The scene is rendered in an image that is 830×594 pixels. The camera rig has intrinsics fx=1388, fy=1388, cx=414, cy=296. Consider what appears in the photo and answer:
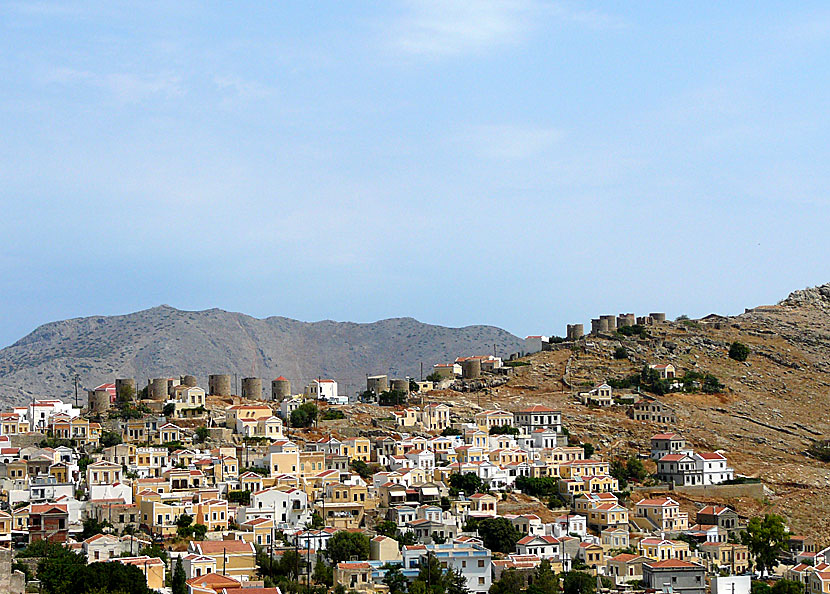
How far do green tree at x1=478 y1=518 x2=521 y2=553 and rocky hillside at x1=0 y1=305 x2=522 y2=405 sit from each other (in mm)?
81421

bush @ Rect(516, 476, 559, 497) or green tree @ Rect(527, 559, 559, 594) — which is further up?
bush @ Rect(516, 476, 559, 497)

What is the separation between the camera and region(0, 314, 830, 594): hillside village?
47812 millimetres

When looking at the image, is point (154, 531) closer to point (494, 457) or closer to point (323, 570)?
point (323, 570)

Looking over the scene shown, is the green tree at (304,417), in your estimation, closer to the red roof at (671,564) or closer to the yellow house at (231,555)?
the yellow house at (231,555)

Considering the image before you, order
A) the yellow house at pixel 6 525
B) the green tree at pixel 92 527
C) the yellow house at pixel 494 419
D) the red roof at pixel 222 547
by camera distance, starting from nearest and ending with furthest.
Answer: the red roof at pixel 222 547
the yellow house at pixel 6 525
the green tree at pixel 92 527
the yellow house at pixel 494 419

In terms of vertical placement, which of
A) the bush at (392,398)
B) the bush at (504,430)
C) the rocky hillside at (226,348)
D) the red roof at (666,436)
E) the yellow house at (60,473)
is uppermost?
the rocky hillside at (226,348)

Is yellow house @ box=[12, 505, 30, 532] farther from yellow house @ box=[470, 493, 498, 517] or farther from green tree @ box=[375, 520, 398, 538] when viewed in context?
yellow house @ box=[470, 493, 498, 517]

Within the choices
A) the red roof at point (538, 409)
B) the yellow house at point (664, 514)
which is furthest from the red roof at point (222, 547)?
the red roof at point (538, 409)

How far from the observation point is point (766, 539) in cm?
5525

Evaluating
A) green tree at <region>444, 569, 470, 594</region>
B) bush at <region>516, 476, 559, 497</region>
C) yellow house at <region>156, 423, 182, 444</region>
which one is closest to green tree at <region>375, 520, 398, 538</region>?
green tree at <region>444, 569, 470, 594</region>

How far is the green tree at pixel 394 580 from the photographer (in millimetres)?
46188

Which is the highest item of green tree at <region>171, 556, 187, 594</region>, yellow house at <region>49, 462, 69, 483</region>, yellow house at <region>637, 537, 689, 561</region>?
yellow house at <region>49, 462, 69, 483</region>

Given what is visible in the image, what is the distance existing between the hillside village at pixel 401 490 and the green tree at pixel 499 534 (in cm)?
7

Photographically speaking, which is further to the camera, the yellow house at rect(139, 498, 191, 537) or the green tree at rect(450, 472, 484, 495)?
the green tree at rect(450, 472, 484, 495)
